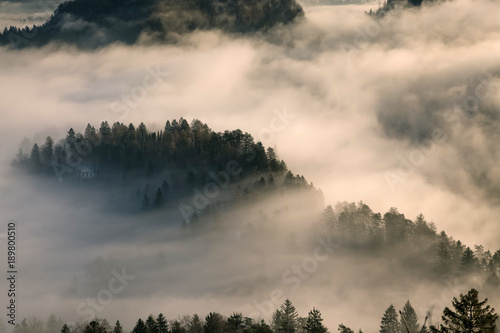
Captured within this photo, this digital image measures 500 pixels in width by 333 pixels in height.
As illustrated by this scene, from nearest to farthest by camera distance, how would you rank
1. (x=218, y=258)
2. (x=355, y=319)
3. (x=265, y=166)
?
(x=355, y=319) → (x=218, y=258) → (x=265, y=166)

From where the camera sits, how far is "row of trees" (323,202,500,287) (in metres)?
136

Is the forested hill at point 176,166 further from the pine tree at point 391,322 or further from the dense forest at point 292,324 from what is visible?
the pine tree at point 391,322

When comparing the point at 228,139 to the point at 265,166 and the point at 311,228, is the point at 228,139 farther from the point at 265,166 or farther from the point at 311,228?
the point at 311,228

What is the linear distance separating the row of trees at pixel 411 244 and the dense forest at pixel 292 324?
22.4 meters

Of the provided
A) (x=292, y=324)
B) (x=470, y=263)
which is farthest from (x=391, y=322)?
(x=470, y=263)

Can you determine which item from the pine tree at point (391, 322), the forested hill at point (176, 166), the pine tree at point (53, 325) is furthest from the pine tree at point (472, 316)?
the forested hill at point (176, 166)

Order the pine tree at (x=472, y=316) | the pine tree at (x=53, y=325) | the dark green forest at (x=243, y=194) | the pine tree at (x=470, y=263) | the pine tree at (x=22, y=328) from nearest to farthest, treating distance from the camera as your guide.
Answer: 1. the pine tree at (x=472, y=316)
2. the pine tree at (x=22, y=328)
3. the pine tree at (x=53, y=325)
4. the pine tree at (x=470, y=263)
5. the dark green forest at (x=243, y=194)

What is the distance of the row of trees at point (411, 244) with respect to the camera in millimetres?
135875

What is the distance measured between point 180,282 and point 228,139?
45116 millimetres

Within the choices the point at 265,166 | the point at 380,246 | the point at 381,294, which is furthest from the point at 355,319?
the point at 265,166

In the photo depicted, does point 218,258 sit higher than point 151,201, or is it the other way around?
point 151,201

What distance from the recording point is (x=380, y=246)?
147125 mm

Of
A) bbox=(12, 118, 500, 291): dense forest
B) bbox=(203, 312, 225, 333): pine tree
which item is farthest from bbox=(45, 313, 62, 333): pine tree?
bbox=(203, 312, 225, 333): pine tree

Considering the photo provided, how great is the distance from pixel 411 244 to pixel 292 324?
62917 millimetres
